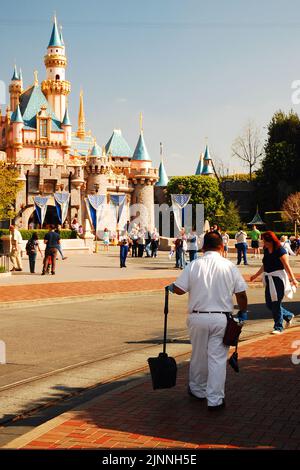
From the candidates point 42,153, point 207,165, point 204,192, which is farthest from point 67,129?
point 207,165

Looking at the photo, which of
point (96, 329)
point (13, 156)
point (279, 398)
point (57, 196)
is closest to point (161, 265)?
point (96, 329)

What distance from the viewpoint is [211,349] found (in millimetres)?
5656

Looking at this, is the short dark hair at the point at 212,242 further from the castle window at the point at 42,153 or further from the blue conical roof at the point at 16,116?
the blue conical roof at the point at 16,116

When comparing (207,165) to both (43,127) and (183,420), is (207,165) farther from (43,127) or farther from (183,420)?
(183,420)

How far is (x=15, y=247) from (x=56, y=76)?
56.2 metres

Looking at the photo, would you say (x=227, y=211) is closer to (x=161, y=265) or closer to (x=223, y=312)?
(x=161, y=265)

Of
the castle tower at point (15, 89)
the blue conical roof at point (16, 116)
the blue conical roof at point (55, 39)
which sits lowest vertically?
the blue conical roof at point (16, 116)

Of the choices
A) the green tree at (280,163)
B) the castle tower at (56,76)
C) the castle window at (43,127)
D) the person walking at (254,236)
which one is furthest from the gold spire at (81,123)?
the person walking at (254,236)

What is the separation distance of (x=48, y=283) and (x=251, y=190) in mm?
63291

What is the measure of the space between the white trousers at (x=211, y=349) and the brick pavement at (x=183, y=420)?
19cm

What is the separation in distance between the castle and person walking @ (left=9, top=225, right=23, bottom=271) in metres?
37.4

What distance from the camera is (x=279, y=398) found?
19.9 ft

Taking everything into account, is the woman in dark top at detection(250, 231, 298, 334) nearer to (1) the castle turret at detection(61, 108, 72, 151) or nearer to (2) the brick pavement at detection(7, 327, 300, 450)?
(2) the brick pavement at detection(7, 327, 300, 450)

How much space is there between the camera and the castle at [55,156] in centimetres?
6322
